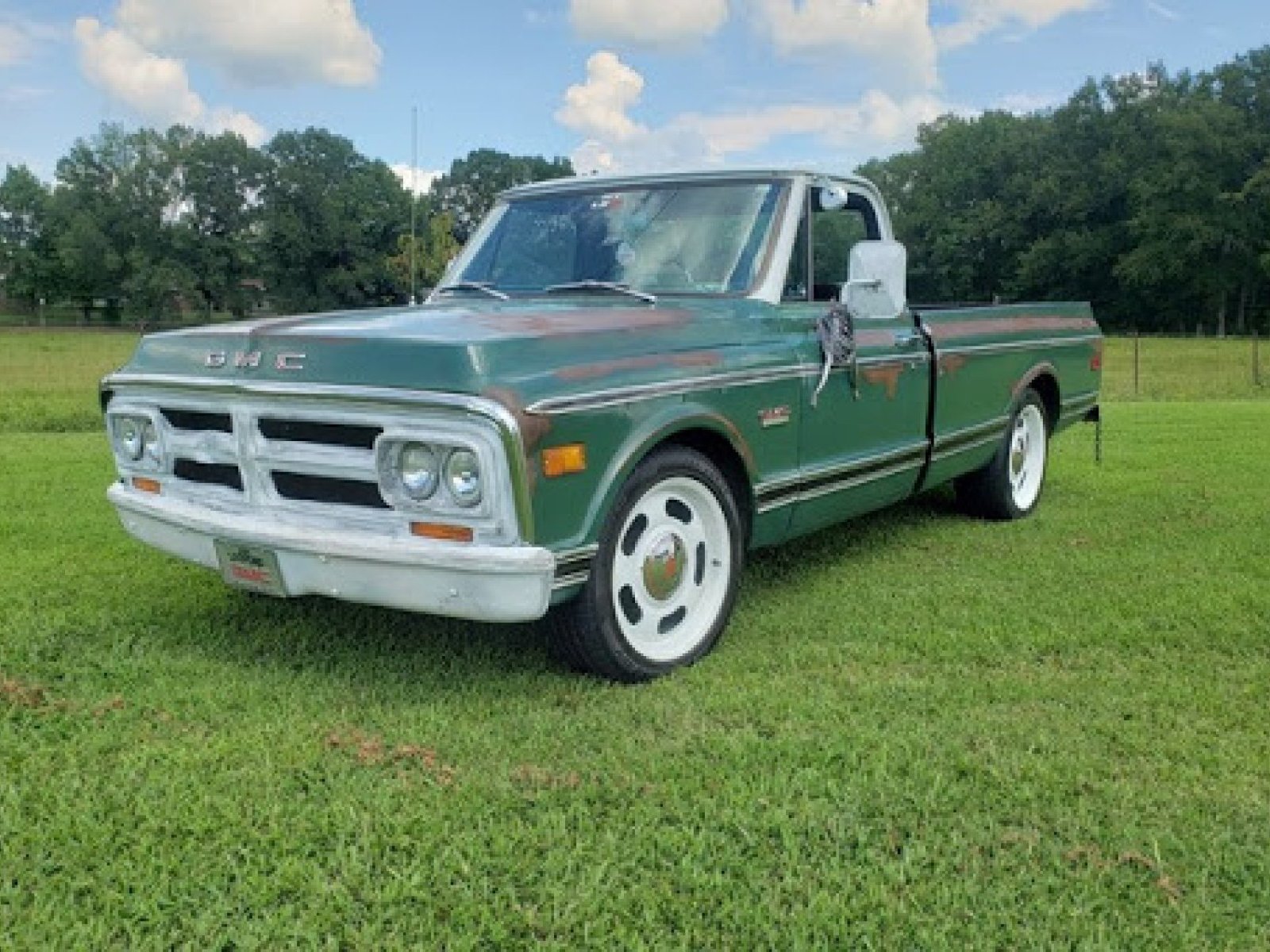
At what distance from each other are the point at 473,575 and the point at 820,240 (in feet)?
8.56

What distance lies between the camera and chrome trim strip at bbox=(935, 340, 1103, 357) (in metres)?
5.50

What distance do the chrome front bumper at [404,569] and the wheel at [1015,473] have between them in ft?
12.6

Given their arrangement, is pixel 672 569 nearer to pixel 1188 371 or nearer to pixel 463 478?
pixel 463 478

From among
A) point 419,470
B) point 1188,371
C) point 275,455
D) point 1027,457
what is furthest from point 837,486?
point 1188,371

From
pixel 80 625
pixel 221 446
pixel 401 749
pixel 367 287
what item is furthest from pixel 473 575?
pixel 367 287

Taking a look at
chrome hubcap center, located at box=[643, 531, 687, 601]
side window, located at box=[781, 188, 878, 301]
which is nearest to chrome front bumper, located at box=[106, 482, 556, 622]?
chrome hubcap center, located at box=[643, 531, 687, 601]

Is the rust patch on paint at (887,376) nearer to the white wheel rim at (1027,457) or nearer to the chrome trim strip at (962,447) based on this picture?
the chrome trim strip at (962,447)

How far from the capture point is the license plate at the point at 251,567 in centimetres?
356

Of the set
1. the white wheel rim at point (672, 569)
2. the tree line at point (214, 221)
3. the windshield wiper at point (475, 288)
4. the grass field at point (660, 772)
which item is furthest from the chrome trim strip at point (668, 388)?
the tree line at point (214, 221)

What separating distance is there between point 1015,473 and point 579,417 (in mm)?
4145

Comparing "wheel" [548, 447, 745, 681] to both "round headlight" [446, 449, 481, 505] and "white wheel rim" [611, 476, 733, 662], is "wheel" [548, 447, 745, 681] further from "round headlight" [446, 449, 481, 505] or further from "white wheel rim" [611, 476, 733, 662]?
"round headlight" [446, 449, 481, 505]

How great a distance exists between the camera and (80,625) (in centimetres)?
433

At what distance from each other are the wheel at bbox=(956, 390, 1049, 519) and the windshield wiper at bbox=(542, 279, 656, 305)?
279 cm

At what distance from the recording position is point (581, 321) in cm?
372
